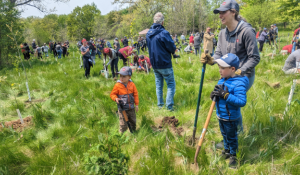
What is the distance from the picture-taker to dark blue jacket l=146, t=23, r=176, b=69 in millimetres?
3240

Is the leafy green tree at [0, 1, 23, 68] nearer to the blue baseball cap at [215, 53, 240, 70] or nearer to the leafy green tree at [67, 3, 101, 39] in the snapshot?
the blue baseball cap at [215, 53, 240, 70]

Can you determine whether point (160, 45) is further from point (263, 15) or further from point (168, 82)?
point (263, 15)

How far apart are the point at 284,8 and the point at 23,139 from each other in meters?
36.5

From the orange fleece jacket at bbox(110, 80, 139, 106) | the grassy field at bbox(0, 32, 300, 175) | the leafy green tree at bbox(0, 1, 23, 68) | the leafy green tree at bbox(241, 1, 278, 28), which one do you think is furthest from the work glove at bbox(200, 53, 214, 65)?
the leafy green tree at bbox(241, 1, 278, 28)

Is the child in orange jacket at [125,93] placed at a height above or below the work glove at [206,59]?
below

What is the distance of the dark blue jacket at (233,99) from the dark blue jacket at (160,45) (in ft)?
4.97

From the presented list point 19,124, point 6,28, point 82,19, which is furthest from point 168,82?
point 82,19

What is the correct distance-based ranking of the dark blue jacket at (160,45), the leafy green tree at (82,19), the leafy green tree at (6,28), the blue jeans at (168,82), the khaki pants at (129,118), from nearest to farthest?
the khaki pants at (129,118) < the dark blue jacket at (160,45) < the blue jeans at (168,82) < the leafy green tree at (6,28) < the leafy green tree at (82,19)

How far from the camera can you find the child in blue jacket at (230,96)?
1.75m

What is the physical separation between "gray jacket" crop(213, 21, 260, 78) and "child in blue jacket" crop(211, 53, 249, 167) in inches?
10.3

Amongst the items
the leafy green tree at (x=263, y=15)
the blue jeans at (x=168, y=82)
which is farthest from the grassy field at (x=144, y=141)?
the leafy green tree at (x=263, y=15)

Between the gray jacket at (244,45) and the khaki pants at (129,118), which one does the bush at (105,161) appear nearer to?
the khaki pants at (129,118)

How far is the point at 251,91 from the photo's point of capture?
12.8 ft

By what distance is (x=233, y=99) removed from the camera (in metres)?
1.73
